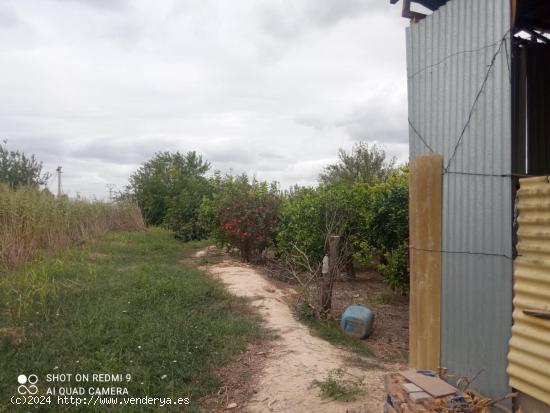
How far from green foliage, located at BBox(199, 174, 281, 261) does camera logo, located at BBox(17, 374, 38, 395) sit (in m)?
7.10

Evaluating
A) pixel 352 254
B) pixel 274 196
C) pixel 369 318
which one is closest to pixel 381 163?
pixel 274 196

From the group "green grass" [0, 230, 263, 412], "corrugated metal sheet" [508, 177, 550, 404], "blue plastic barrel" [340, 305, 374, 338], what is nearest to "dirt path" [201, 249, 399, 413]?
"green grass" [0, 230, 263, 412]

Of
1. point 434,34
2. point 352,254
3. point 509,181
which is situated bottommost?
point 352,254

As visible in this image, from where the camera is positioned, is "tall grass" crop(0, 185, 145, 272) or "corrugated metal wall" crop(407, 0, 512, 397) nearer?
"corrugated metal wall" crop(407, 0, 512, 397)

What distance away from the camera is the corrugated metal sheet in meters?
2.73

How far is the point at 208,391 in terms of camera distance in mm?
4344

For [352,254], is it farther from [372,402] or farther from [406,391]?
[406,391]

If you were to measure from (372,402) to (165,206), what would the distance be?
61.1 ft

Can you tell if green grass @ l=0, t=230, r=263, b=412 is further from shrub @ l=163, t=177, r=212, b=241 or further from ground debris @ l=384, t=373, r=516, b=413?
shrub @ l=163, t=177, r=212, b=241

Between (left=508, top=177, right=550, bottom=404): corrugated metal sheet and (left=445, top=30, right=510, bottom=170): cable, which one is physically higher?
(left=445, top=30, right=510, bottom=170): cable

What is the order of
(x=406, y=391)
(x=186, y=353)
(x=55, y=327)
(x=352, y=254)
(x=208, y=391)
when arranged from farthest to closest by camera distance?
1. (x=352, y=254)
2. (x=55, y=327)
3. (x=186, y=353)
4. (x=208, y=391)
5. (x=406, y=391)

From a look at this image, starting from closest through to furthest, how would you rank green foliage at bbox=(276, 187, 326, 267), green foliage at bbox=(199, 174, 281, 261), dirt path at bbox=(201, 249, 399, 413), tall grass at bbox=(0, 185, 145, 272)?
dirt path at bbox=(201, 249, 399, 413) → tall grass at bbox=(0, 185, 145, 272) → green foliage at bbox=(276, 187, 326, 267) → green foliage at bbox=(199, 174, 281, 261)

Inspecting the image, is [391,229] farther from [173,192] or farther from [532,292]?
[173,192]

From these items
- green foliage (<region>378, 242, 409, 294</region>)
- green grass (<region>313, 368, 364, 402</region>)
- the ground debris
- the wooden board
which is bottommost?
green grass (<region>313, 368, 364, 402</region>)
